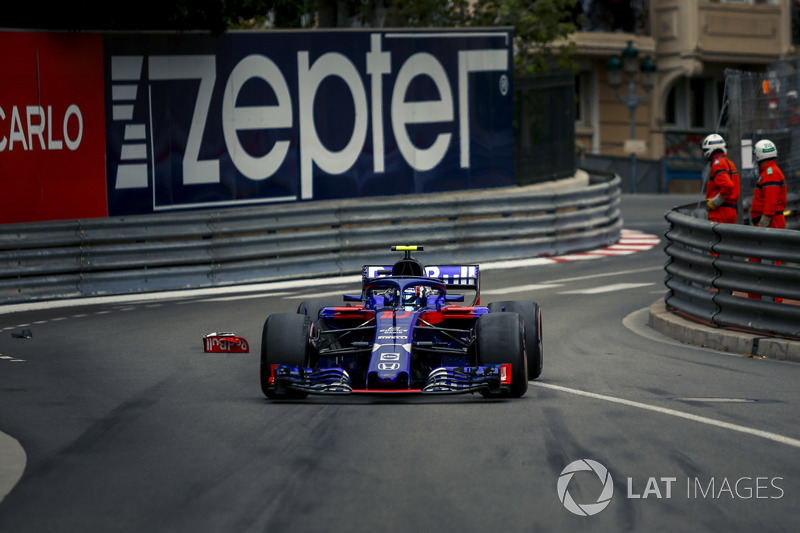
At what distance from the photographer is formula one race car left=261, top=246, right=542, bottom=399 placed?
938 cm

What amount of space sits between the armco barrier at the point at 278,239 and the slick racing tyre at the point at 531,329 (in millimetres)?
8289

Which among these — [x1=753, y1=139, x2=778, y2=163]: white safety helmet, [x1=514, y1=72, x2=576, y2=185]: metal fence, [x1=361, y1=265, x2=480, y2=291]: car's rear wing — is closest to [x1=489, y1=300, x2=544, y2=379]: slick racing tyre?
[x1=361, y1=265, x2=480, y2=291]: car's rear wing

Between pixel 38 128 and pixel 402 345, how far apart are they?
10.9 m

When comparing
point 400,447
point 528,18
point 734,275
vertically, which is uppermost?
point 528,18

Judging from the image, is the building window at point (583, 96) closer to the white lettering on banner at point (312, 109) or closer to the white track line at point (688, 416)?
the white lettering on banner at point (312, 109)

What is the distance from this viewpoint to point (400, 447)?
7824mm

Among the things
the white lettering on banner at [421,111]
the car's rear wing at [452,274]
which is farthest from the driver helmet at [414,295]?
the white lettering on banner at [421,111]

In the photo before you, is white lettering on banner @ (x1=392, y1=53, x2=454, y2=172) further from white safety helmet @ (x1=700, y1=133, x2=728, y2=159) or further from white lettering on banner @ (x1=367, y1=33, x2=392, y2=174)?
white safety helmet @ (x1=700, y1=133, x2=728, y2=159)

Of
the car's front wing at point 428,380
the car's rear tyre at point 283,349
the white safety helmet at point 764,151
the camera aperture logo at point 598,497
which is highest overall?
the white safety helmet at point 764,151

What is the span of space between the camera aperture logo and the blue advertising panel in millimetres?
13701

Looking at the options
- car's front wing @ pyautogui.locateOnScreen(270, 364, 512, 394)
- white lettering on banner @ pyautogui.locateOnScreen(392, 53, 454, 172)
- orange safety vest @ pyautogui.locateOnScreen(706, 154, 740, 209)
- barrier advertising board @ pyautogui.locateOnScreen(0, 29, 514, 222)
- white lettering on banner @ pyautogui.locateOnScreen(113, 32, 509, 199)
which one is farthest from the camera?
white lettering on banner @ pyautogui.locateOnScreen(392, 53, 454, 172)

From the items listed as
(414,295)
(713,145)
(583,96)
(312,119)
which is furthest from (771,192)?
(583,96)

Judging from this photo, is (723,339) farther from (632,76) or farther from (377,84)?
(632,76)

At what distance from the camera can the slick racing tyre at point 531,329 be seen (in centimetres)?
1038
